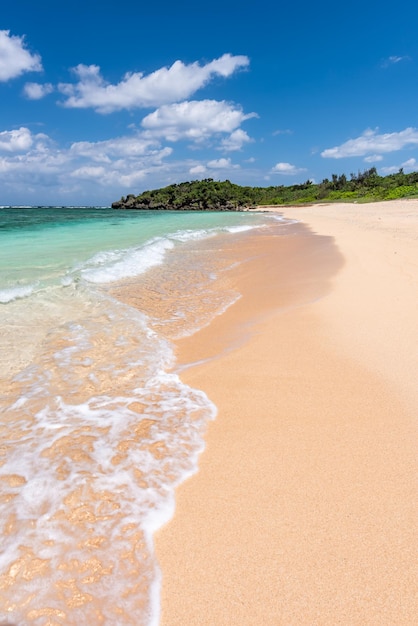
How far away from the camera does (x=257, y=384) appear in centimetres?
357

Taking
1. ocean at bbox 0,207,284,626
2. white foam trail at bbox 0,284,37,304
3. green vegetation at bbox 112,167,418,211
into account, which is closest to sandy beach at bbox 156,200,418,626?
ocean at bbox 0,207,284,626

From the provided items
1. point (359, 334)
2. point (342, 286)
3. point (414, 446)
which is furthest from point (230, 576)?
point (342, 286)

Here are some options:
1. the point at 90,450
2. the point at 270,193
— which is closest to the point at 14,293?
the point at 90,450

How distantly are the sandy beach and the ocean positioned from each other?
0.18 m

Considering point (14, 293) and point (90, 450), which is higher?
point (14, 293)

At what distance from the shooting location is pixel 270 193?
338 feet

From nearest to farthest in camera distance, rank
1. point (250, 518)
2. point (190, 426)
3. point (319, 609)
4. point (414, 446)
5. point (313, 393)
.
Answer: point (319, 609) → point (250, 518) → point (414, 446) → point (190, 426) → point (313, 393)

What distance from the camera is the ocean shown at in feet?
5.67

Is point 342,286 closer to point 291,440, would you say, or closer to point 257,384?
point 257,384

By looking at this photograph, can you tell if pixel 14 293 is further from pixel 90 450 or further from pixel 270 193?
pixel 270 193

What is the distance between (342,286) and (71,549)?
631 cm

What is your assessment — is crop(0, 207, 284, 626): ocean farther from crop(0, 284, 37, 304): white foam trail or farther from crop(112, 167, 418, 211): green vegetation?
crop(112, 167, 418, 211): green vegetation

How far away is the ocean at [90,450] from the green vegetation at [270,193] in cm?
5157

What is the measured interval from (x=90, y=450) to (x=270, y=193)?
108 meters
